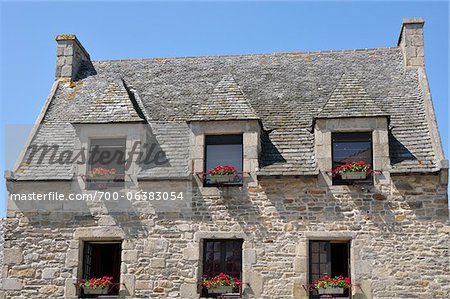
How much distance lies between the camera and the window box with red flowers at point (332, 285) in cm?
1282

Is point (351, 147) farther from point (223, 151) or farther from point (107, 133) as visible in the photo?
point (107, 133)

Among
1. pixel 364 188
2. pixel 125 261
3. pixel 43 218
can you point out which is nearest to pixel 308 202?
pixel 364 188

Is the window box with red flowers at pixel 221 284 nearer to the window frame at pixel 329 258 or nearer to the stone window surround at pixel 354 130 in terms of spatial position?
the window frame at pixel 329 258

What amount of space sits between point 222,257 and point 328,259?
2.10 meters

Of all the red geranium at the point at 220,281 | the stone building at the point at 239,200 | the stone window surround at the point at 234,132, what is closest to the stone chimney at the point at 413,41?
the stone building at the point at 239,200

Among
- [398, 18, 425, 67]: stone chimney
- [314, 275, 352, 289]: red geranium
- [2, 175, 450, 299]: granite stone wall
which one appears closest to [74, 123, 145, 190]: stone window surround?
[2, 175, 450, 299]: granite stone wall

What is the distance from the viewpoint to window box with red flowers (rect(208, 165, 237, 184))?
13820 millimetres

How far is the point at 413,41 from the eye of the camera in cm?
1678

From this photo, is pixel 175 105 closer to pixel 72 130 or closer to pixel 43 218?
pixel 72 130

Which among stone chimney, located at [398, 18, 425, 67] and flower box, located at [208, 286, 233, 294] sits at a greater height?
stone chimney, located at [398, 18, 425, 67]

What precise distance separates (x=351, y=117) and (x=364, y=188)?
4.92 feet

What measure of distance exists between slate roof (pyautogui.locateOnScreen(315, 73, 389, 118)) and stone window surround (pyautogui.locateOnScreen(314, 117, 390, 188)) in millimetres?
110

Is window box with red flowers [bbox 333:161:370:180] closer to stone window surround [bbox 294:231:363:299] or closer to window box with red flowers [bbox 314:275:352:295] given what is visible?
stone window surround [bbox 294:231:363:299]

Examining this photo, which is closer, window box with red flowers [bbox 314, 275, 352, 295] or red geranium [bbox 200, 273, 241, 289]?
window box with red flowers [bbox 314, 275, 352, 295]
